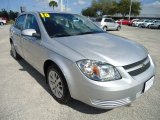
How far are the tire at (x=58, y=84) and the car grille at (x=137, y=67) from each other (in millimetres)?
1001

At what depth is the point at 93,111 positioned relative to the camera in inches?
121

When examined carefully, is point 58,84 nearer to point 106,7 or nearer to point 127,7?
point 127,7

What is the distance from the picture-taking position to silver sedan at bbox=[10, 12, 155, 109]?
255 cm

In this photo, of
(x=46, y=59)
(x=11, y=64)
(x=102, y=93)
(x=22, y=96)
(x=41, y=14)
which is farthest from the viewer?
(x=11, y=64)

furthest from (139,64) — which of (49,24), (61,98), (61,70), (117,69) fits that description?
(49,24)

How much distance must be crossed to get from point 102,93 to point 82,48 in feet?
2.56

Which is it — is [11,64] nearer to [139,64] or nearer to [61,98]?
[61,98]

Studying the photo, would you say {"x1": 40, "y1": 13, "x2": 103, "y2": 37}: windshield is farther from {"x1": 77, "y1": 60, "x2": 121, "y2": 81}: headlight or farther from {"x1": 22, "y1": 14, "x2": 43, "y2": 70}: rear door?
{"x1": 77, "y1": 60, "x2": 121, "y2": 81}: headlight

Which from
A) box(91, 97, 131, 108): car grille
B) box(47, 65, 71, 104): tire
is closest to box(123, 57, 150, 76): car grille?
box(91, 97, 131, 108): car grille

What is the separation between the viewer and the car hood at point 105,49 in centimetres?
264

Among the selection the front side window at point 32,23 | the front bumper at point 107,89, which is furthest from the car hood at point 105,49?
the front side window at point 32,23

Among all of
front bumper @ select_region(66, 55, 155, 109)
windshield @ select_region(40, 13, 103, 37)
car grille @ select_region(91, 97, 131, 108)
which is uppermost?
windshield @ select_region(40, 13, 103, 37)

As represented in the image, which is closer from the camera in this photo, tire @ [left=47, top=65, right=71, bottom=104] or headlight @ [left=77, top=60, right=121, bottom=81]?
headlight @ [left=77, top=60, right=121, bottom=81]

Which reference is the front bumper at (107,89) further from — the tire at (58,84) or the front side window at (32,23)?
the front side window at (32,23)
